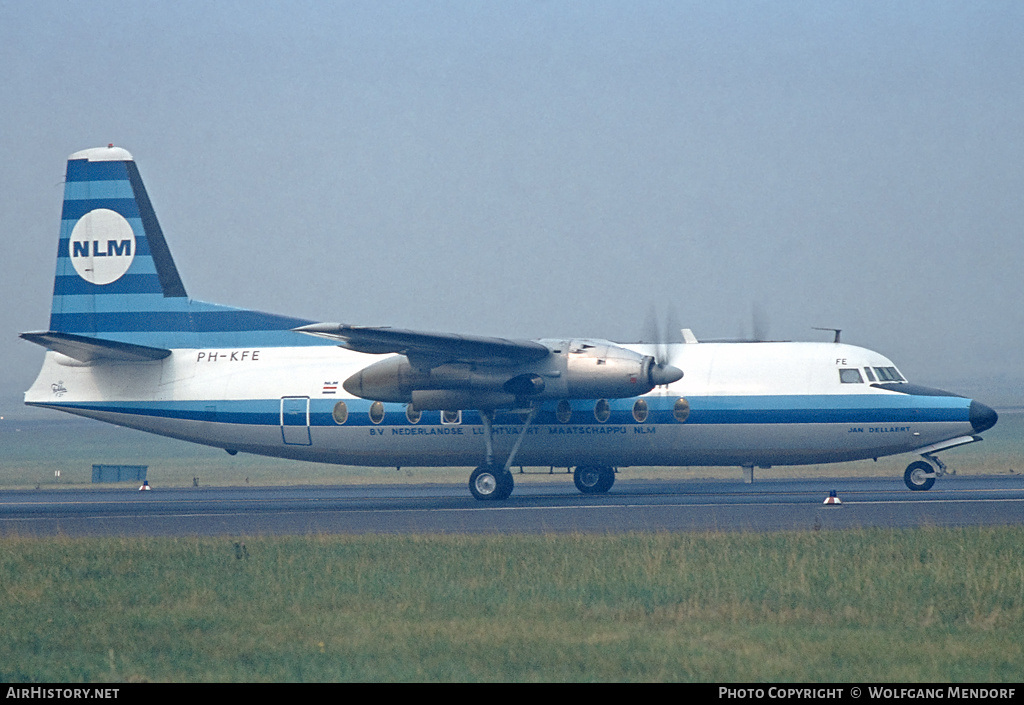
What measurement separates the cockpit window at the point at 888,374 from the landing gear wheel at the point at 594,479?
7234mm

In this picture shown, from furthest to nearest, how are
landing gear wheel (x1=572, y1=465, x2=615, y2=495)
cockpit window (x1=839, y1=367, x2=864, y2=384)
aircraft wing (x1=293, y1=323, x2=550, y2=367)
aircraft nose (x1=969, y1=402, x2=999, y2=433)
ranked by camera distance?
landing gear wheel (x1=572, y1=465, x2=615, y2=495) → cockpit window (x1=839, y1=367, x2=864, y2=384) → aircraft nose (x1=969, y1=402, x2=999, y2=433) → aircraft wing (x1=293, y1=323, x2=550, y2=367)

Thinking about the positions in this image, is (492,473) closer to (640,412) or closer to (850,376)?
(640,412)

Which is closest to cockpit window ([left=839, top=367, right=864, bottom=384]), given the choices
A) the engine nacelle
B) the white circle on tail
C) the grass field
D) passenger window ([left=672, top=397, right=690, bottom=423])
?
passenger window ([left=672, top=397, right=690, bottom=423])

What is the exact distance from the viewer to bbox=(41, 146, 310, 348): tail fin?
3206 centimetres

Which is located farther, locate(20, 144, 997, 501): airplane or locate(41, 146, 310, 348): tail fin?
locate(41, 146, 310, 348): tail fin

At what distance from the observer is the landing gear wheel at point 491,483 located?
94.4 ft

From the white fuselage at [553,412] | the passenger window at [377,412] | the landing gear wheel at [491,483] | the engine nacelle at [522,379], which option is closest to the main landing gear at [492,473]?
the landing gear wheel at [491,483]

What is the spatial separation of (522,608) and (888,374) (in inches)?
699

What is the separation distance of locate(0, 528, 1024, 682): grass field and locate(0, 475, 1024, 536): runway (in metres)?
1.94

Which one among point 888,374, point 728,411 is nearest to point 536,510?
point 728,411

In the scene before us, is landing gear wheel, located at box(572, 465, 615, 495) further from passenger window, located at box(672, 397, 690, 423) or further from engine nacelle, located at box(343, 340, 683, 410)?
engine nacelle, located at box(343, 340, 683, 410)

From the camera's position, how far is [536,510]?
24734mm

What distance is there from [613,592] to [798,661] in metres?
4.06

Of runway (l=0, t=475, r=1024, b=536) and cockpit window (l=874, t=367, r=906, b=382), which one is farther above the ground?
cockpit window (l=874, t=367, r=906, b=382)
